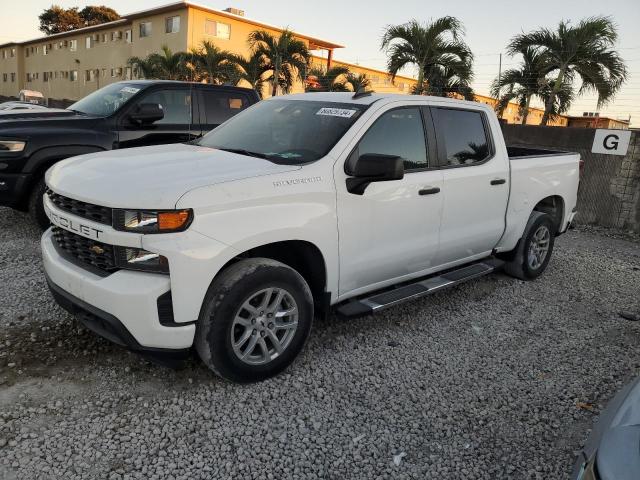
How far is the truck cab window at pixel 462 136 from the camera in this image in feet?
14.4

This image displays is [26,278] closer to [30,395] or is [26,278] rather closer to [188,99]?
[30,395]

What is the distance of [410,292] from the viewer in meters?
4.07

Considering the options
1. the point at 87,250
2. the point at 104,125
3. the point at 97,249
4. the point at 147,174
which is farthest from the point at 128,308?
the point at 104,125

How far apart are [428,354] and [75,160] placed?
113 inches

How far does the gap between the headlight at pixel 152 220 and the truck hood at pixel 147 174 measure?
0.04 meters

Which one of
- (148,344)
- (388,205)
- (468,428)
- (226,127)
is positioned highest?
(226,127)

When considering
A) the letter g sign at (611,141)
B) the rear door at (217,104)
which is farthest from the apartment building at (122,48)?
the rear door at (217,104)

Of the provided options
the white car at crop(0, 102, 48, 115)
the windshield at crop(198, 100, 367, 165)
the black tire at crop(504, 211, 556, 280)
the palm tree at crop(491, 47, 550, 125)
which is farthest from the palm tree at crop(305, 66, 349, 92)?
the windshield at crop(198, 100, 367, 165)

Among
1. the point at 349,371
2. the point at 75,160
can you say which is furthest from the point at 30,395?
the point at 349,371

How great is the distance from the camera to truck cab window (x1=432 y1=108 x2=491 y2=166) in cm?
439

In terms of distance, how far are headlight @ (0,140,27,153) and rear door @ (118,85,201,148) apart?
1051 mm

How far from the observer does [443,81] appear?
1720cm

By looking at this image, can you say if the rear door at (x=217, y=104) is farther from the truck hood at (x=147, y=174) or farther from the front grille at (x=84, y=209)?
the front grille at (x=84, y=209)

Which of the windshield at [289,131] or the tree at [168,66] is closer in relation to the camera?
the windshield at [289,131]
